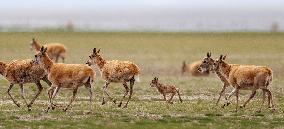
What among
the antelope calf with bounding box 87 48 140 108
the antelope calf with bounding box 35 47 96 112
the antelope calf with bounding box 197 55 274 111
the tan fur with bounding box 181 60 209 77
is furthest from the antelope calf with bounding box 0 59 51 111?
the tan fur with bounding box 181 60 209 77

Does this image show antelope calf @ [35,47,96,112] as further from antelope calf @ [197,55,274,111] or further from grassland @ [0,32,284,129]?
antelope calf @ [197,55,274,111]

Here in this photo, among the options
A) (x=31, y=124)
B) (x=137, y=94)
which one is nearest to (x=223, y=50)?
(x=137, y=94)

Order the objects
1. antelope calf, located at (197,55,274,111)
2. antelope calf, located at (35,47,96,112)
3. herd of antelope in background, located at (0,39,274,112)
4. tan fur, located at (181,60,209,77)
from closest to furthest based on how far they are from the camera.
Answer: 1. antelope calf, located at (35,47,96,112)
2. herd of antelope in background, located at (0,39,274,112)
3. antelope calf, located at (197,55,274,111)
4. tan fur, located at (181,60,209,77)

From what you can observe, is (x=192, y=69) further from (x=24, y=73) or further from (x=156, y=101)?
(x=24, y=73)

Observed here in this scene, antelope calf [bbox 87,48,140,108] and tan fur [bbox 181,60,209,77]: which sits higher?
antelope calf [bbox 87,48,140,108]

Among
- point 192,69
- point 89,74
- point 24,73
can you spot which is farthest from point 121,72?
point 192,69

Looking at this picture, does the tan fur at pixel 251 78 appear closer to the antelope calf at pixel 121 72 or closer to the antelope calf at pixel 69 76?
the antelope calf at pixel 121 72

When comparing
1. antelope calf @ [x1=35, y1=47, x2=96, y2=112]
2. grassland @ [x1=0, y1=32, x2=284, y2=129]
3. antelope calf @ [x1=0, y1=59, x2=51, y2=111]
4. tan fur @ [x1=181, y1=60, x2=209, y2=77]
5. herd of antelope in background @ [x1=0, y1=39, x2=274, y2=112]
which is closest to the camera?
grassland @ [x1=0, y1=32, x2=284, y2=129]

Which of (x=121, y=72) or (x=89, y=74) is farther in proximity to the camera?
(x=121, y=72)

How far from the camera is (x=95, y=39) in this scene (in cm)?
6850

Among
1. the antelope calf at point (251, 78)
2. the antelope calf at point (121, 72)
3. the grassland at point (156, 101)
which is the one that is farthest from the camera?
the antelope calf at point (121, 72)

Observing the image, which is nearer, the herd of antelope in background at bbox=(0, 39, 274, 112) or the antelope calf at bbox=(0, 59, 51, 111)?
the herd of antelope in background at bbox=(0, 39, 274, 112)

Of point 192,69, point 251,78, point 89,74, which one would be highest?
point 89,74

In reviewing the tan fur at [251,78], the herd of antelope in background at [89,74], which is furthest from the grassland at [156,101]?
the tan fur at [251,78]
